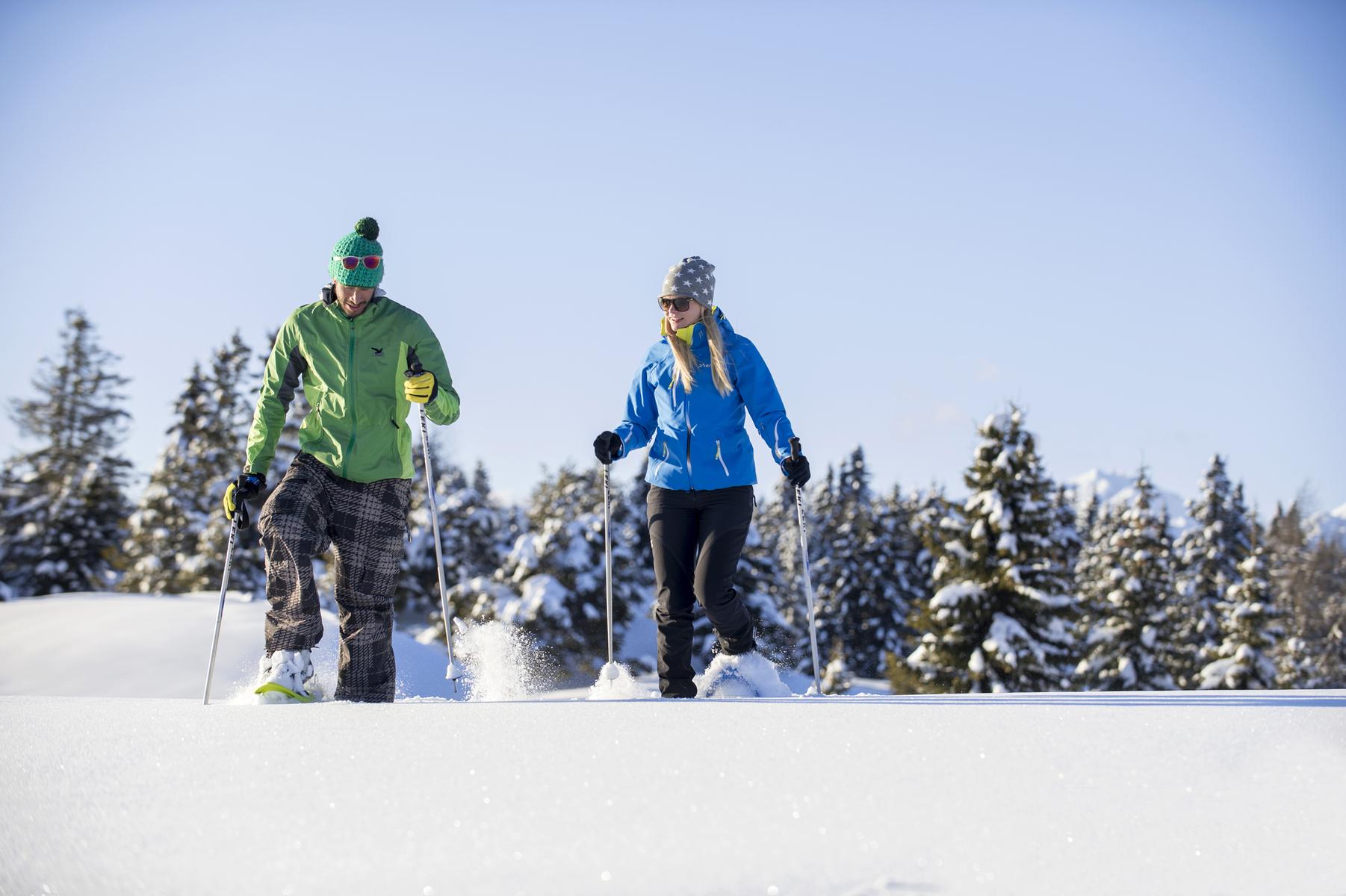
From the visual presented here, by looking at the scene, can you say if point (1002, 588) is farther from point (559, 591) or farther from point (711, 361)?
point (711, 361)

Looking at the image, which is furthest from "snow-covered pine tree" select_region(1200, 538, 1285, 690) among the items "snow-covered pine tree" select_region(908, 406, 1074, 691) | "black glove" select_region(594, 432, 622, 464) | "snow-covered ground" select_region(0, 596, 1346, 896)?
"snow-covered ground" select_region(0, 596, 1346, 896)

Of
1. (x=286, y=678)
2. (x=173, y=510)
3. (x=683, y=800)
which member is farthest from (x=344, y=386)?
(x=173, y=510)

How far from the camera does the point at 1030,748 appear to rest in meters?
3.14

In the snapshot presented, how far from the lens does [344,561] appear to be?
5.49m

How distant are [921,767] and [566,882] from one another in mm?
1152

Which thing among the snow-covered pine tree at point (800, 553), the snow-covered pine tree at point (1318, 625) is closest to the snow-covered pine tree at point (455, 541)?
the snow-covered pine tree at point (800, 553)

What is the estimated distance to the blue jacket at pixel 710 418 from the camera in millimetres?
5945

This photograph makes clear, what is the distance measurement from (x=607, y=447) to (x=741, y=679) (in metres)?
1.56

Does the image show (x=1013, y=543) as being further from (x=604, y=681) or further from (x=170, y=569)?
(x=170, y=569)

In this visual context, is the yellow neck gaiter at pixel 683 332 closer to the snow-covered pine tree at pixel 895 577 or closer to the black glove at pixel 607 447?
the black glove at pixel 607 447

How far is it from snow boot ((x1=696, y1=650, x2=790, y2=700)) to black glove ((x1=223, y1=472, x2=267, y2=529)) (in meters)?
2.68

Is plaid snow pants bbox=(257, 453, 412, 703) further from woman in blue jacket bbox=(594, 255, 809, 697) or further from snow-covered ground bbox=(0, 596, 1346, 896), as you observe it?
woman in blue jacket bbox=(594, 255, 809, 697)

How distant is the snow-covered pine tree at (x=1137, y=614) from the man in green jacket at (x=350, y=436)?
27.9m

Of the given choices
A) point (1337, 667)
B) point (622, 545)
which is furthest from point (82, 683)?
point (1337, 667)
